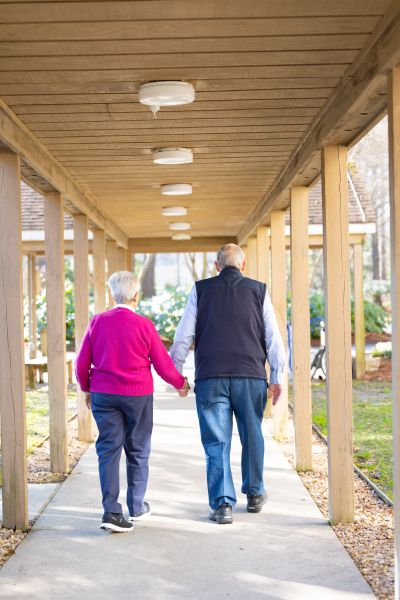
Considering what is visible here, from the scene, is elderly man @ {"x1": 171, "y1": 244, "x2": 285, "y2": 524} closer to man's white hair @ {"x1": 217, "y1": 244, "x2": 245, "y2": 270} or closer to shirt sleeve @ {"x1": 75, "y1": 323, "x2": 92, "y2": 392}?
man's white hair @ {"x1": 217, "y1": 244, "x2": 245, "y2": 270}

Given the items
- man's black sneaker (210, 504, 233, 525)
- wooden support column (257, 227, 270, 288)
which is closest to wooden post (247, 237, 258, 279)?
wooden support column (257, 227, 270, 288)

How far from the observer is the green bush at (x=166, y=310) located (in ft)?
82.7

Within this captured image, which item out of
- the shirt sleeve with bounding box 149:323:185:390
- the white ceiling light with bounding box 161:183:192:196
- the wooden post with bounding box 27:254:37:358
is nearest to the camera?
the shirt sleeve with bounding box 149:323:185:390

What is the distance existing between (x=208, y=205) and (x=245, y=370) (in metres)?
5.32

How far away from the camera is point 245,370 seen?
221 inches

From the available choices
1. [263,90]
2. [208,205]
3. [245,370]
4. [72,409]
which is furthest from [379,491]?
[72,409]

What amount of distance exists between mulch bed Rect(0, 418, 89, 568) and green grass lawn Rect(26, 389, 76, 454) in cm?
28

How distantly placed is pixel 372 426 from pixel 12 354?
5748 millimetres

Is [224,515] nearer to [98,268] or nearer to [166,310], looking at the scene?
[98,268]

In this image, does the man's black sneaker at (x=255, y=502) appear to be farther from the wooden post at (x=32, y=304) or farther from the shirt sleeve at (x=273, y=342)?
→ the wooden post at (x=32, y=304)

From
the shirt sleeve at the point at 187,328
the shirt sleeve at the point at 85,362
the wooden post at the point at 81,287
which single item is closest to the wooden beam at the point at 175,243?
the wooden post at the point at 81,287

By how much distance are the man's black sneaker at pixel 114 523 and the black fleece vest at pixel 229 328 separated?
99 centimetres

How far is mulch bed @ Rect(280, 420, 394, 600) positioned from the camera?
177 inches

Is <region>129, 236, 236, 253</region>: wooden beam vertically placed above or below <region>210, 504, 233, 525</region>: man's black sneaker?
above
